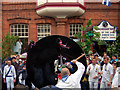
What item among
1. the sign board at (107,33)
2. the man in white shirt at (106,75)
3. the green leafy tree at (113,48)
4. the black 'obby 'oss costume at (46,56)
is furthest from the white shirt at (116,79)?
the sign board at (107,33)

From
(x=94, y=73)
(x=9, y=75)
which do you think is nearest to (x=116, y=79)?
(x=94, y=73)

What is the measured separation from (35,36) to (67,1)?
367 centimetres

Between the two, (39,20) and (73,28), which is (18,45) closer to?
(39,20)

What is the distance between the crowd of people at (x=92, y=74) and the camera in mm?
10273

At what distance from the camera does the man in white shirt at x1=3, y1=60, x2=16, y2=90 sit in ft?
38.2

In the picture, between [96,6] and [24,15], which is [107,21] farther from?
[24,15]

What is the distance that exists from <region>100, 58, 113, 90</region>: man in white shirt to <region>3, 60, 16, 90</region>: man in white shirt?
410 cm

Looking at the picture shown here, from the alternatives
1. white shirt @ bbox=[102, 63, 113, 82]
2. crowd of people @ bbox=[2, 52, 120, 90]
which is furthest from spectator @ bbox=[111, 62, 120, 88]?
white shirt @ bbox=[102, 63, 113, 82]

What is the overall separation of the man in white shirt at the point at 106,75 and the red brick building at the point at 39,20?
28.5 ft

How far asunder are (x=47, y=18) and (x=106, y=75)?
377 inches

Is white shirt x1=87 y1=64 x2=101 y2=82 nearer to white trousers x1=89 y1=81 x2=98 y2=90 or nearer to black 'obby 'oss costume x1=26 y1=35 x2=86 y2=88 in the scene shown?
white trousers x1=89 y1=81 x2=98 y2=90

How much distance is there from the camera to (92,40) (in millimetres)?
17375

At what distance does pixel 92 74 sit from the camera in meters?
11.0

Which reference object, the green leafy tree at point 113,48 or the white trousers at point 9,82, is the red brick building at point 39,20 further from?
the white trousers at point 9,82
